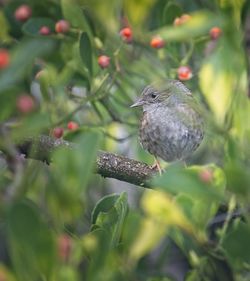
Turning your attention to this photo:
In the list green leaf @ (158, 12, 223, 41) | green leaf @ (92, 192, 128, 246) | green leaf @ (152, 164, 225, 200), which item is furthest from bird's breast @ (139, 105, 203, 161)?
green leaf @ (152, 164, 225, 200)

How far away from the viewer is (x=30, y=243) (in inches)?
62.8

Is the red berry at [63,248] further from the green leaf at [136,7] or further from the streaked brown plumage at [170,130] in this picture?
the streaked brown plumage at [170,130]

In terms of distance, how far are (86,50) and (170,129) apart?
1.39m

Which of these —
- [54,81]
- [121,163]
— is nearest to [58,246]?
[54,81]

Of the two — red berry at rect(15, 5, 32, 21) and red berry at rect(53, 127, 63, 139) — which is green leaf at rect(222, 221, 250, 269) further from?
red berry at rect(15, 5, 32, 21)

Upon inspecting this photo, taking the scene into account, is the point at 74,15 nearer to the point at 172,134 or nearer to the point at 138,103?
the point at 138,103

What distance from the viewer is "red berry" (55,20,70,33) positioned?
3.29 metres

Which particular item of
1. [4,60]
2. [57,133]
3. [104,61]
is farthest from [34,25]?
[4,60]

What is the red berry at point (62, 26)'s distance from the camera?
3295 millimetres

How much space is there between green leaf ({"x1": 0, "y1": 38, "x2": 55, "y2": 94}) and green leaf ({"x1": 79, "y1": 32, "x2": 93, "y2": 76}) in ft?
4.71

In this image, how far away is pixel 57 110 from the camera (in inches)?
136

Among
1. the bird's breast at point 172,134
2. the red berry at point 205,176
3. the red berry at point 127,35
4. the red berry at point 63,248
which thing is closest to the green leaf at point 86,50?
the red berry at point 127,35

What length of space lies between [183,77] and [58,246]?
1985 millimetres

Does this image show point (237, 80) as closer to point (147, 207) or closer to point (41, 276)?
point (147, 207)
